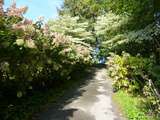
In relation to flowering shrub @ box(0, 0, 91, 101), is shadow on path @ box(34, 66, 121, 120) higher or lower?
lower

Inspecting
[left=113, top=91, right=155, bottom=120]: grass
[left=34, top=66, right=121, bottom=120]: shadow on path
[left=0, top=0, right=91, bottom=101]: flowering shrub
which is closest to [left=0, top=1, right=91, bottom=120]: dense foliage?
[left=0, top=0, right=91, bottom=101]: flowering shrub

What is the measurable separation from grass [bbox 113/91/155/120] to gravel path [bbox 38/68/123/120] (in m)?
0.34

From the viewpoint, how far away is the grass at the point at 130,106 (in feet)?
43.2

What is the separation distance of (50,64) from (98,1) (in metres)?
8.17

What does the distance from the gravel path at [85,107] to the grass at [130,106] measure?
0.34m

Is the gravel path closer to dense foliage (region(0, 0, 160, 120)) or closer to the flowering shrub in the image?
dense foliage (region(0, 0, 160, 120))

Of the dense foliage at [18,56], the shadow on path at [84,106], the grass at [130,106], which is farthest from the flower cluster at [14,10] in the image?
the grass at [130,106]

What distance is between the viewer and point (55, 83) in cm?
2097

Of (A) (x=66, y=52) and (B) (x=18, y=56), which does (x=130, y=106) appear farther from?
(A) (x=66, y=52)

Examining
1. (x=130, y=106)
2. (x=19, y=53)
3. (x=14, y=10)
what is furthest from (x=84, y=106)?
(x=14, y=10)

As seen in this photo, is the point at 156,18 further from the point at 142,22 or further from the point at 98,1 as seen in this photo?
the point at 98,1

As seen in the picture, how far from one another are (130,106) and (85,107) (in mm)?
1977

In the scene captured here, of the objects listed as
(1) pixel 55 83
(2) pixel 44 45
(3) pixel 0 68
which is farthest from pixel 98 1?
(3) pixel 0 68

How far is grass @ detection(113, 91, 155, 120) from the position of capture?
1317 centimetres
